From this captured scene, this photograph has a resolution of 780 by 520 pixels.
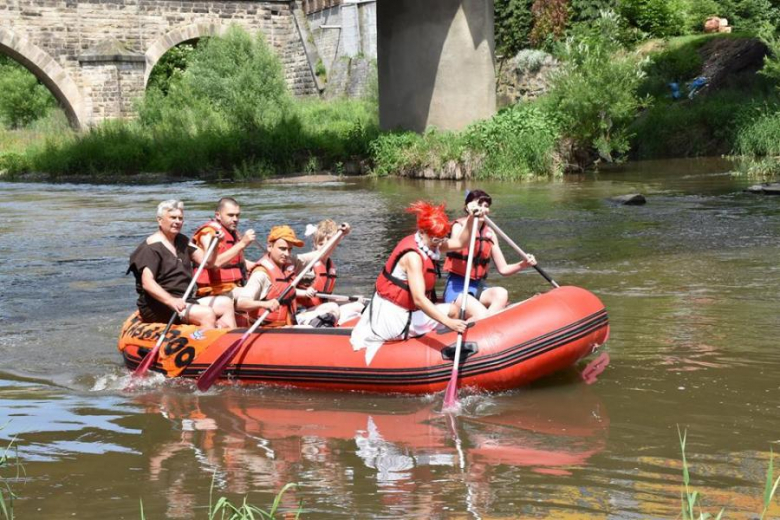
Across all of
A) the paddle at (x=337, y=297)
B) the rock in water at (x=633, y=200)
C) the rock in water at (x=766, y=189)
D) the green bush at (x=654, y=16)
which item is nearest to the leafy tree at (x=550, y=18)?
the green bush at (x=654, y=16)

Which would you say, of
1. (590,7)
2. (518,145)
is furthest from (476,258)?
(590,7)

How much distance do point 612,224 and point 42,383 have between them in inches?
343

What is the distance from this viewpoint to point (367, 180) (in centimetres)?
2259

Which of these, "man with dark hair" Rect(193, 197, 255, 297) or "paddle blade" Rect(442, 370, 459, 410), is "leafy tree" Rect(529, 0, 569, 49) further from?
"paddle blade" Rect(442, 370, 459, 410)

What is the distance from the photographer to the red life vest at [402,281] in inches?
260

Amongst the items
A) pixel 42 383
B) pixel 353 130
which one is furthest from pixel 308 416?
pixel 353 130

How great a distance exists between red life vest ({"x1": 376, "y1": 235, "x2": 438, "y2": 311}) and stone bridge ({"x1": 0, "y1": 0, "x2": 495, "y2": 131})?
55.0 feet

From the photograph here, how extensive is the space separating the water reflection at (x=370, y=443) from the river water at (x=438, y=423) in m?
0.01

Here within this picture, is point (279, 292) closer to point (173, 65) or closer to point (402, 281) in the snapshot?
point (402, 281)

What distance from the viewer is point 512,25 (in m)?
33.3

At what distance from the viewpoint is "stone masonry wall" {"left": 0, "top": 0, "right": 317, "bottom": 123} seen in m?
34.6

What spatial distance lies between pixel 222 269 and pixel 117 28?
30.4m

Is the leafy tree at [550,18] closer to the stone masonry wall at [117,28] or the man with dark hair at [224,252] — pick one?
the stone masonry wall at [117,28]

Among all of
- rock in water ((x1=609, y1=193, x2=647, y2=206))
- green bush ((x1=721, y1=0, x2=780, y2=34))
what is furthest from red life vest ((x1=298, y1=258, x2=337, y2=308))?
green bush ((x1=721, y1=0, x2=780, y2=34))
